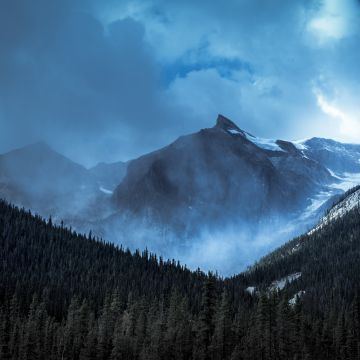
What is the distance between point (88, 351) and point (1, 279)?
79995 millimetres

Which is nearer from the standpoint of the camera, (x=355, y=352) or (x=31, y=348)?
(x=31, y=348)

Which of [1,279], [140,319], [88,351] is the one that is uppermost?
[1,279]

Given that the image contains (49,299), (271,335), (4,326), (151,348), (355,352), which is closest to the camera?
(271,335)

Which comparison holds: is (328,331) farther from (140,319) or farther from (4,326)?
(4,326)

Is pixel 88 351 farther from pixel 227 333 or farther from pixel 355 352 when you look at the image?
pixel 355 352

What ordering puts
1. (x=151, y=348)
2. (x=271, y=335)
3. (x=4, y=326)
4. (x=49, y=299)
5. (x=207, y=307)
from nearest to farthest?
(x=207, y=307), (x=271, y=335), (x=151, y=348), (x=4, y=326), (x=49, y=299)

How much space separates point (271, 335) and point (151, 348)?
82.8 feet

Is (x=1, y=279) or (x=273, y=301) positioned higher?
(x=1, y=279)

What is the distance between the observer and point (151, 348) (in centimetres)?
13025

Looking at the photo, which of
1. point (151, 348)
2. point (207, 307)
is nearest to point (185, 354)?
point (151, 348)

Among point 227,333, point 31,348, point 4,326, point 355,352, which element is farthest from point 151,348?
point 355,352

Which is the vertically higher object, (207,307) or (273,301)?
(273,301)

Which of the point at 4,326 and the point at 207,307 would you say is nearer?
the point at 207,307

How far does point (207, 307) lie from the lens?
84.1 m
